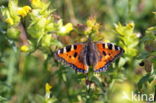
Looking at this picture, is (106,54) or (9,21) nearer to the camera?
(106,54)

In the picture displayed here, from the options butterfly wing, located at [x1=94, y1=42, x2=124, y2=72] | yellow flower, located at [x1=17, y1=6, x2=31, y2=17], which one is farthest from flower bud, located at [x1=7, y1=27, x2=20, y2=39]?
butterfly wing, located at [x1=94, y1=42, x2=124, y2=72]

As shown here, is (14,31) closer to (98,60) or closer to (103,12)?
(98,60)

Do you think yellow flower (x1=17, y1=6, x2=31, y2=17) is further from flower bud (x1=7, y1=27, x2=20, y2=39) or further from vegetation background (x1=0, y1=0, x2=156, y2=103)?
flower bud (x1=7, y1=27, x2=20, y2=39)

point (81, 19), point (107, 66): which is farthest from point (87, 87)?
point (81, 19)

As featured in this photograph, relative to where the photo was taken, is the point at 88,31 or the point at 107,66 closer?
the point at 107,66

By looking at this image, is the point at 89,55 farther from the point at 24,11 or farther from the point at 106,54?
the point at 24,11

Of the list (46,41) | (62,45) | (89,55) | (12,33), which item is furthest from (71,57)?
(12,33)

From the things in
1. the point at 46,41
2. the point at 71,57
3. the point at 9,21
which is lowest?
the point at 71,57
